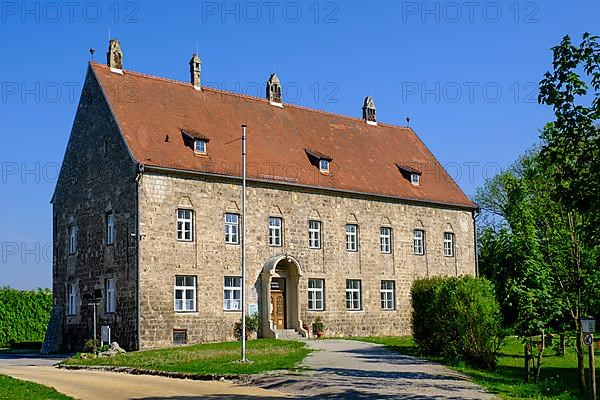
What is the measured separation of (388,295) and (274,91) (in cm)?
1260

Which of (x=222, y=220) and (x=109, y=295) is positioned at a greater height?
(x=222, y=220)

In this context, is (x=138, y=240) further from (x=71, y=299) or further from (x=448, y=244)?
(x=448, y=244)

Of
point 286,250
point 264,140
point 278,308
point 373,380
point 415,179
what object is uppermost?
point 264,140

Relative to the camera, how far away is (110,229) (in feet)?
109

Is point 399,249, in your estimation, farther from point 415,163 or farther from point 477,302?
point 477,302

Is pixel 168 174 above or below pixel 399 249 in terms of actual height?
above


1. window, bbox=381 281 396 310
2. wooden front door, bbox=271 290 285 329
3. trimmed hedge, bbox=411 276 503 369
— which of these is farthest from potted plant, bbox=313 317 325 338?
trimmed hedge, bbox=411 276 503 369

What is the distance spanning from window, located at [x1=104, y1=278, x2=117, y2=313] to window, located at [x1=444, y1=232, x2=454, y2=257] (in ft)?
63.7

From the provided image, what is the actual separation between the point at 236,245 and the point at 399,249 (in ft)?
34.7

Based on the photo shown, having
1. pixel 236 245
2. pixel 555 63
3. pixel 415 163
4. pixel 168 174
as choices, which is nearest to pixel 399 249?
pixel 415 163

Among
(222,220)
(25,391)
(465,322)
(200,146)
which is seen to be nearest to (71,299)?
(222,220)

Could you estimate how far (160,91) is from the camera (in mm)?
36062

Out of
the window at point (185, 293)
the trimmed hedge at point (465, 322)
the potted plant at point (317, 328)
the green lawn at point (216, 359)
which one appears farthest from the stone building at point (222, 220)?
the trimmed hedge at point (465, 322)

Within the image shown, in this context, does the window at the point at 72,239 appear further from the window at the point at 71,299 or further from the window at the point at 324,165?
the window at the point at 324,165
